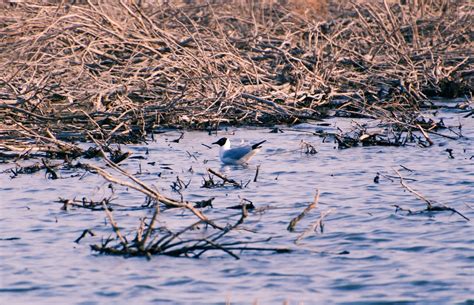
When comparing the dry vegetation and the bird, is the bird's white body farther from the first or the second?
the dry vegetation

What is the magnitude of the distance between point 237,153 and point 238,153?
0.04 feet

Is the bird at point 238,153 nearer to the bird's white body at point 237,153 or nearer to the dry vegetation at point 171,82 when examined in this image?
the bird's white body at point 237,153

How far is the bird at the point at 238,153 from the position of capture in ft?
37.2

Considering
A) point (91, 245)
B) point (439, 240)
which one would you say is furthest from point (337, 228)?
point (91, 245)

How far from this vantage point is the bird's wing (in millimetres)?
11328

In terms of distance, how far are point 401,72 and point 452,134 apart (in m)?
2.89

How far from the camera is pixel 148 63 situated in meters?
14.5

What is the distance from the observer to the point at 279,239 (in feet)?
25.0

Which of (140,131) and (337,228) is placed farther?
(140,131)

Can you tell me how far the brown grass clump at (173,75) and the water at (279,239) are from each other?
1601 millimetres

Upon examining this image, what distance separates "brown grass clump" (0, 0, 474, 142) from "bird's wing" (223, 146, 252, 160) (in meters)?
1.44

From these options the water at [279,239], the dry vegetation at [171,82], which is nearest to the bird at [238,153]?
the water at [279,239]

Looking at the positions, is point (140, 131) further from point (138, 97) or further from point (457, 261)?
point (457, 261)

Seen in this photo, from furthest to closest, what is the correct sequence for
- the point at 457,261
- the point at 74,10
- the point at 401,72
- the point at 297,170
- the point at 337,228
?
1. the point at 401,72
2. the point at 74,10
3. the point at 297,170
4. the point at 337,228
5. the point at 457,261
